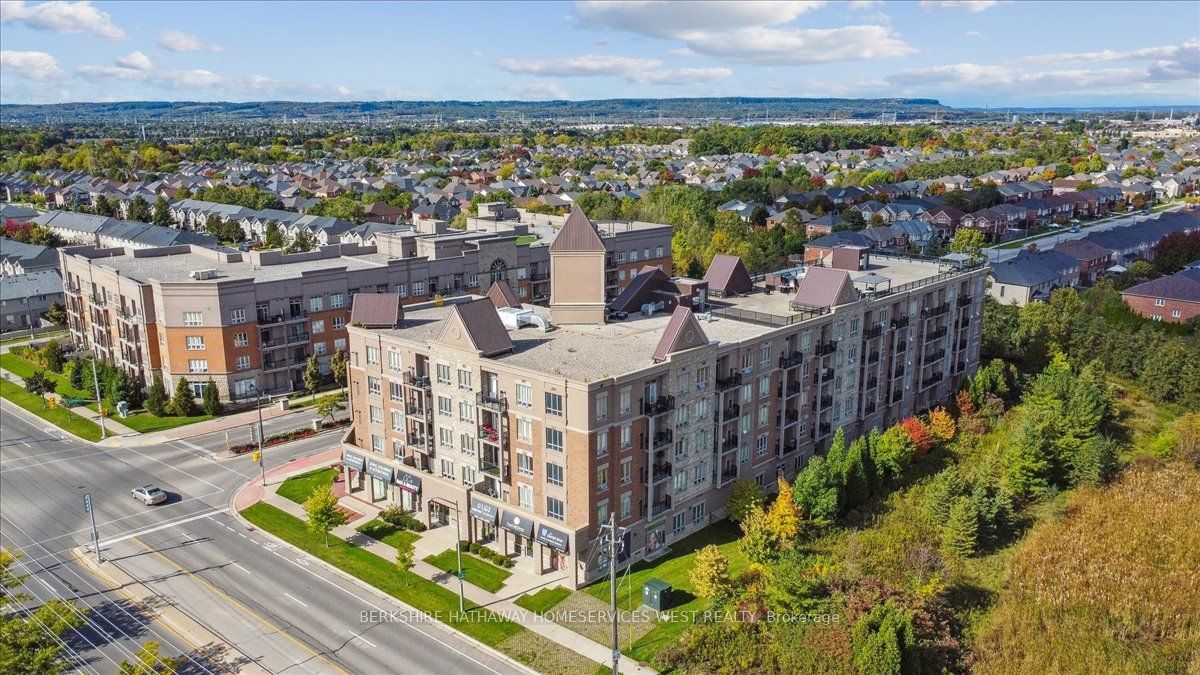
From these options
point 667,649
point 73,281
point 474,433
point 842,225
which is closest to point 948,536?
point 667,649

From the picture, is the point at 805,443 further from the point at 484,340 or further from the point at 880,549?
the point at 484,340

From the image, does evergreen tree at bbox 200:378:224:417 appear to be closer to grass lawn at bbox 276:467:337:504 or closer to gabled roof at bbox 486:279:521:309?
grass lawn at bbox 276:467:337:504

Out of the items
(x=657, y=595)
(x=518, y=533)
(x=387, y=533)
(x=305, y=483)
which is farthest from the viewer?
(x=305, y=483)

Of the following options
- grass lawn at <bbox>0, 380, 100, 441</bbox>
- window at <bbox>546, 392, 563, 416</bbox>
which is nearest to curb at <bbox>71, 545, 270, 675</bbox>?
window at <bbox>546, 392, 563, 416</bbox>

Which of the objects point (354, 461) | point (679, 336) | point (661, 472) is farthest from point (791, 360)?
point (354, 461)

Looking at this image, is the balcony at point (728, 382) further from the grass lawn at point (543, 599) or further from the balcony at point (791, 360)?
the grass lawn at point (543, 599)

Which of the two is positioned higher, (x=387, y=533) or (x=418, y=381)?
(x=418, y=381)

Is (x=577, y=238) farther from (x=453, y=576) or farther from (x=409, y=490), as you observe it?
(x=453, y=576)
